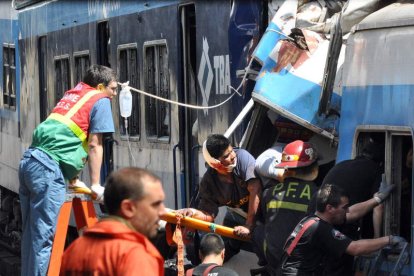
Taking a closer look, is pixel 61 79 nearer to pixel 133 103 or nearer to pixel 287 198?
pixel 133 103

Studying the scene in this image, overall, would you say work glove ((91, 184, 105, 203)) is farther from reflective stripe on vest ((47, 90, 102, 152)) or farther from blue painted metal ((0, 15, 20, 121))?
blue painted metal ((0, 15, 20, 121))

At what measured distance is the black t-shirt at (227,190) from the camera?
7.59 m

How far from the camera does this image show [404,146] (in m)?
6.11

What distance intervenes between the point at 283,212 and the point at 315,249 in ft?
2.31

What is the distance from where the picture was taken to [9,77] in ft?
56.9

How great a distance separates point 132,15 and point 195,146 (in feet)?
7.30

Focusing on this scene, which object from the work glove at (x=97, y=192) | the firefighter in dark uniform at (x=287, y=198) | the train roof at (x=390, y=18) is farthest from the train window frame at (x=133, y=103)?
the train roof at (x=390, y=18)

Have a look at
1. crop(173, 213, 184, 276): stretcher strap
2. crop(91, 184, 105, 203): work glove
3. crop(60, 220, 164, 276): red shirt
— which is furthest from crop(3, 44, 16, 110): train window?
crop(60, 220, 164, 276): red shirt

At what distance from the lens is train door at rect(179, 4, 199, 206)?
9859mm

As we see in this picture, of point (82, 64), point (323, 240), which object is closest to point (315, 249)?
point (323, 240)

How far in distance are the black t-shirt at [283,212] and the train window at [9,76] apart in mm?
10167

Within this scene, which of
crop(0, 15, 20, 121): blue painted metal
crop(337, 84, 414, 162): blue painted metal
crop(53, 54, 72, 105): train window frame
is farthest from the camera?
crop(0, 15, 20, 121): blue painted metal

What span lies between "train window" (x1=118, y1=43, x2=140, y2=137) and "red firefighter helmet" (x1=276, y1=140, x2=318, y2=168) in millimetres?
4475

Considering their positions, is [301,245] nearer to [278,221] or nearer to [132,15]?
[278,221]
